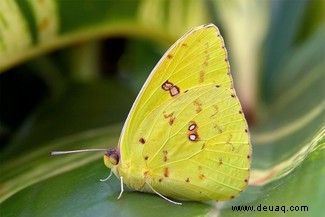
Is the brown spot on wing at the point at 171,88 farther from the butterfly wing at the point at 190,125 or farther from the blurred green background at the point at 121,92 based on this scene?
the blurred green background at the point at 121,92

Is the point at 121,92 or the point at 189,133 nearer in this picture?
the point at 189,133

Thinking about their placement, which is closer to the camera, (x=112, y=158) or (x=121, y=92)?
(x=112, y=158)

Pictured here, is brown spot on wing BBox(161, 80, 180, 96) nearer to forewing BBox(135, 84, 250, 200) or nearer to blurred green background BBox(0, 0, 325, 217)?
forewing BBox(135, 84, 250, 200)

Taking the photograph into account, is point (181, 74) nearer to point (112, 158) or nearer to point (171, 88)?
point (171, 88)

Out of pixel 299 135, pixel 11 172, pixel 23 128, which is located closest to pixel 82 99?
pixel 23 128

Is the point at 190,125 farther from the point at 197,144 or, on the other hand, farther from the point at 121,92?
the point at 121,92

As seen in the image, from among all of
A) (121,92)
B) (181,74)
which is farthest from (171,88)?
(121,92)

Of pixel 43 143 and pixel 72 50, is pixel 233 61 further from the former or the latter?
pixel 43 143

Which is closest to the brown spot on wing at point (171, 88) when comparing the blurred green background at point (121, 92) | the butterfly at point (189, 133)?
the butterfly at point (189, 133)
